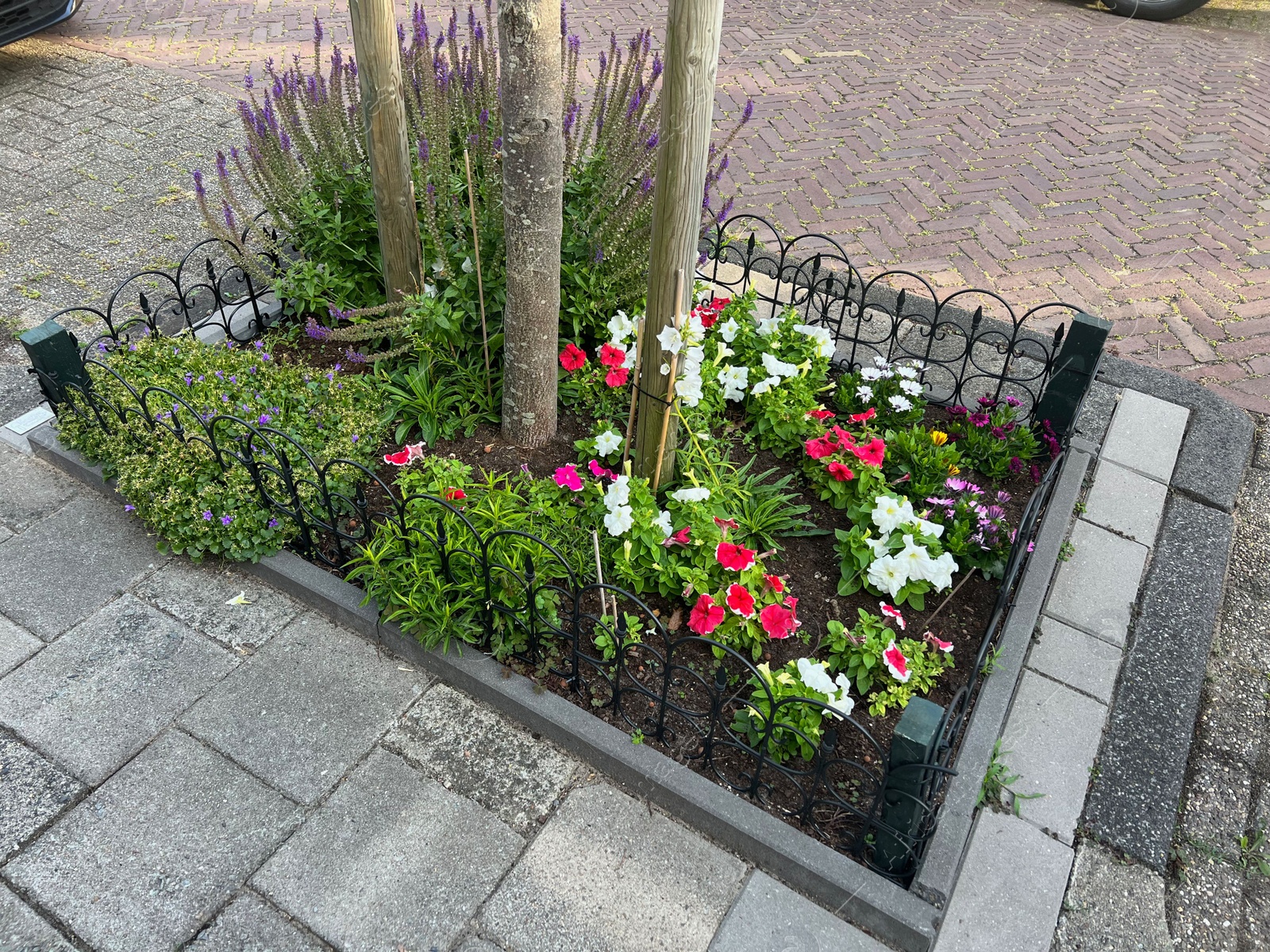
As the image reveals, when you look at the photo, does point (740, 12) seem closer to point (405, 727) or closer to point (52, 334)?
point (52, 334)

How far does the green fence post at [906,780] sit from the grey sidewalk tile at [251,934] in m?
1.40

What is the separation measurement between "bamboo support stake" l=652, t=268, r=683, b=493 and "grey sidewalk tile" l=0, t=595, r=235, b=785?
4.74ft

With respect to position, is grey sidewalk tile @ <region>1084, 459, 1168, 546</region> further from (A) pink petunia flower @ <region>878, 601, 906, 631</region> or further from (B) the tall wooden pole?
(B) the tall wooden pole

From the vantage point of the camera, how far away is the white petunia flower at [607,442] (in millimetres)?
3102

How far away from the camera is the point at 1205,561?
10.9 ft

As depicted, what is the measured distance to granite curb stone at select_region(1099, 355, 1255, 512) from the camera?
3.60 meters

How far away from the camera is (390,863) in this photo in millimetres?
2357

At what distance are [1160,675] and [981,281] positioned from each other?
240cm

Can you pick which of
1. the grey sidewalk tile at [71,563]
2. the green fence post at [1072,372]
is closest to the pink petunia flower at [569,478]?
the grey sidewalk tile at [71,563]

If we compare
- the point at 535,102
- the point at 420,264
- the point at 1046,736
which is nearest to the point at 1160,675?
the point at 1046,736

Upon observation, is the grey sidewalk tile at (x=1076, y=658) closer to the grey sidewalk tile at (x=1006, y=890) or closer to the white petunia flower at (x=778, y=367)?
the grey sidewalk tile at (x=1006, y=890)

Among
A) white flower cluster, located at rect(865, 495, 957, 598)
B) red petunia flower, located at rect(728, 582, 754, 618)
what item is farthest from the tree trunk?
white flower cluster, located at rect(865, 495, 957, 598)

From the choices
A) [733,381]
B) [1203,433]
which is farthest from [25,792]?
[1203,433]

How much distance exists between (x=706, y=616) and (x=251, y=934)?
1412mm
